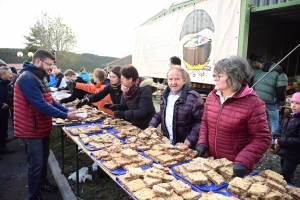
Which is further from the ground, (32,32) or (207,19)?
(32,32)

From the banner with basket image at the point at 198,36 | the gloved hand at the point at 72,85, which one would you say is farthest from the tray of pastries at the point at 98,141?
the gloved hand at the point at 72,85

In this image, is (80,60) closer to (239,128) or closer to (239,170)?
(239,128)

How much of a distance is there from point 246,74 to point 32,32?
3728 cm

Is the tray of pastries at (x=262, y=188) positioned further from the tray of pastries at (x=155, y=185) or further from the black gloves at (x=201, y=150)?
the black gloves at (x=201, y=150)

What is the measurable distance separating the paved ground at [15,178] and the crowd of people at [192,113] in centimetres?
33

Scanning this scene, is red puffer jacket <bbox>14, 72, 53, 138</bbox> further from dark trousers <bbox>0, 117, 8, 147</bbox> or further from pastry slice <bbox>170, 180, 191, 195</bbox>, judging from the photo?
dark trousers <bbox>0, 117, 8, 147</bbox>

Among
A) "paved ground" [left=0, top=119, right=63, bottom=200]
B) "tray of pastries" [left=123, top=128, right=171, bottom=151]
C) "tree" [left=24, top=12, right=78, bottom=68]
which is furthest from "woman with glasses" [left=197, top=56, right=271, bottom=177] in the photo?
"tree" [left=24, top=12, right=78, bottom=68]

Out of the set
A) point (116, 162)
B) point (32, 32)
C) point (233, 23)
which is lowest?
point (116, 162)

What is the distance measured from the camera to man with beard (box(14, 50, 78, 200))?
2531mm

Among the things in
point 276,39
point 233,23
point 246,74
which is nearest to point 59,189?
point 246,74

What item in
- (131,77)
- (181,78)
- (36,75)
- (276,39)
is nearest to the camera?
(181,78)

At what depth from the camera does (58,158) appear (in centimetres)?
446

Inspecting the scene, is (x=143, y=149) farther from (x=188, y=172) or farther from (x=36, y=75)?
(x=36, y=75)

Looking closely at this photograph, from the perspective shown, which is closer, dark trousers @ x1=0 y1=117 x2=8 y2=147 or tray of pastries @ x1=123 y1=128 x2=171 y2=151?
tray of pastries @ x1=123 y1=128 x2=171 y2=151
